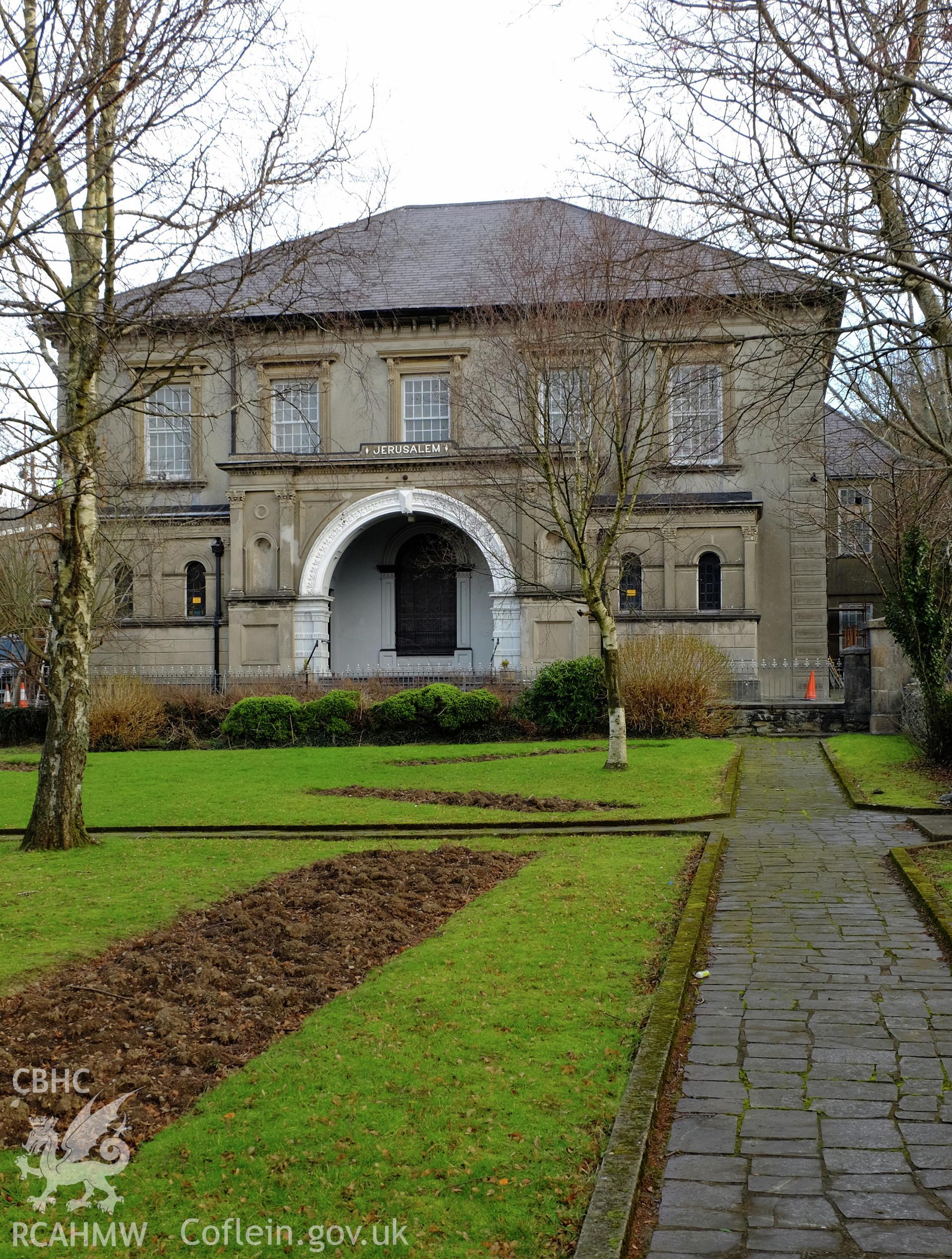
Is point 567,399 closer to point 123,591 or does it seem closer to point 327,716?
point 327,716

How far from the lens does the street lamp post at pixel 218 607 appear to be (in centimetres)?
3294

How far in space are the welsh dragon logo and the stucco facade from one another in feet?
77.0

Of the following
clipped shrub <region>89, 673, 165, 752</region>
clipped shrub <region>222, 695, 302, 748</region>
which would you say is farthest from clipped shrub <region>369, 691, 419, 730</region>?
clipped shrub <region>89, 673, 165, 752</region>

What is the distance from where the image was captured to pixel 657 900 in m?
8.84

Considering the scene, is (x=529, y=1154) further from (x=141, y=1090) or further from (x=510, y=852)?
(x=510, y=852)

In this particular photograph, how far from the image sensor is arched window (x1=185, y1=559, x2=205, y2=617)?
33.7 metres

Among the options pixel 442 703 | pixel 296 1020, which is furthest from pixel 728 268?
pixel 442 703

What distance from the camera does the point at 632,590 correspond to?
31.4 m

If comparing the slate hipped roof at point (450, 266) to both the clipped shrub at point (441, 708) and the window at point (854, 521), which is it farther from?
the clipped shrub at point (441, 708)

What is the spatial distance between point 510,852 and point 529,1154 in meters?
7.09

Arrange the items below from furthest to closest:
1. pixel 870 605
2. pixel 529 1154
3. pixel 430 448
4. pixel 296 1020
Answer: pixel 870 605, pixel 430 448, pixel 296 1020, pixel 529 1154

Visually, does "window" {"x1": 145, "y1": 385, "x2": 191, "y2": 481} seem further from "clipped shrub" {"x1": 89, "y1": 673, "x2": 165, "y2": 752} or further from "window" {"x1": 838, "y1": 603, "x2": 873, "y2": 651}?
"window" {"x1": 838, "y1": 603, "x2": 873, "y2": 651}

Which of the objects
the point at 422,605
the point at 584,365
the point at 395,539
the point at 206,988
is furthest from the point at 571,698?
the point at 206,988

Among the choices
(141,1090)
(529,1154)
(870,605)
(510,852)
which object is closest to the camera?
(529,1154)
